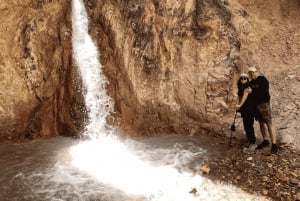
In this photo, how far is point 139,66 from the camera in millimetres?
9148

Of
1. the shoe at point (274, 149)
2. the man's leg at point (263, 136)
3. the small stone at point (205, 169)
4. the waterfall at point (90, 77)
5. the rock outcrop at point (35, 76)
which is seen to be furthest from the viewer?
the waterfall at point (90, 77)

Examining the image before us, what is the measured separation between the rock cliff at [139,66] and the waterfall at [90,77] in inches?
6.6

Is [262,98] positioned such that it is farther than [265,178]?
Yes

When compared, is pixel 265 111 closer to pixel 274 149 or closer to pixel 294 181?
pixel 274 149

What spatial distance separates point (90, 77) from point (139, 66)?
1285mm

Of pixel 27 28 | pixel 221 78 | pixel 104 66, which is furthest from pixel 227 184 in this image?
pixel 27 28

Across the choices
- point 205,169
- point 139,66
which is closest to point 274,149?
point 205,169

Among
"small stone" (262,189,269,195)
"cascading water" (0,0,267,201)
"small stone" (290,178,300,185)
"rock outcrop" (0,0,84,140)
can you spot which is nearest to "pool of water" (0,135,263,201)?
"cascading water" (0,0,267,201)

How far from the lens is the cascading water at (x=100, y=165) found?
614 cm

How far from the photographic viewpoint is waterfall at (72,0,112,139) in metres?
8.81

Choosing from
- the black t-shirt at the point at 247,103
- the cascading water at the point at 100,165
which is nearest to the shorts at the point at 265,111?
the black t-shirt at the point at 247,103

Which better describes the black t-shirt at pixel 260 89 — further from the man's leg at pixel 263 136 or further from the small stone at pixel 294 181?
the small stone at pixel 294 181

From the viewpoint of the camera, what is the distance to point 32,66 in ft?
29.0

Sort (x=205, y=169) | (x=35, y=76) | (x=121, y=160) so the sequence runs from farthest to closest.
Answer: (x=35, y=76) < (x=121, y=160) < (x=205, y=169)
